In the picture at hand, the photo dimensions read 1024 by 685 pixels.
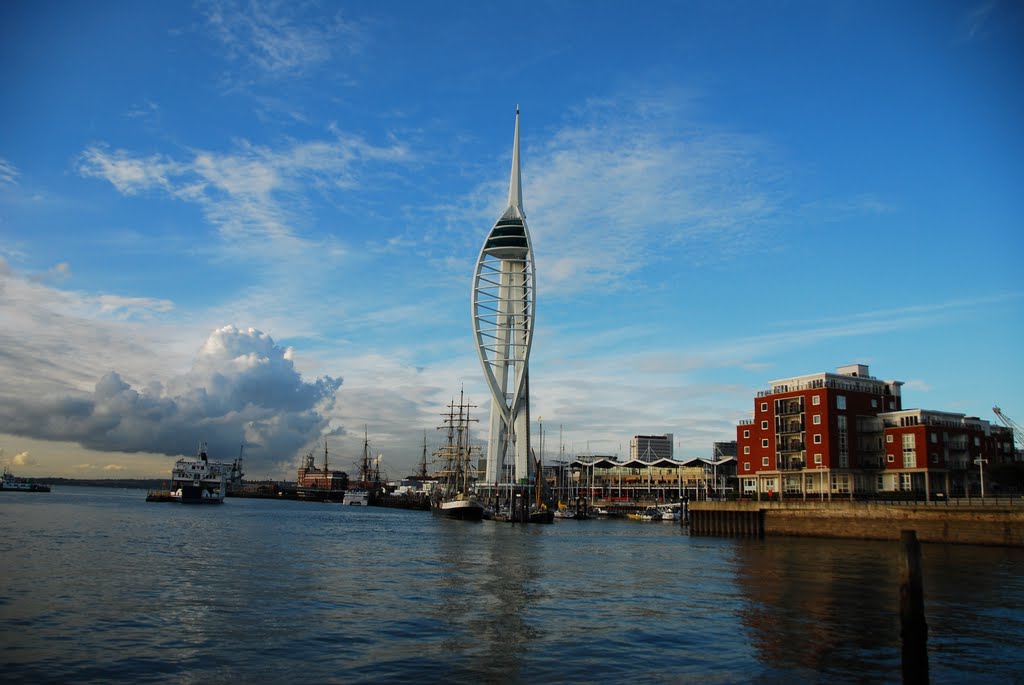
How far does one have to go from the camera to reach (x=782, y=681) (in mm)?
19125

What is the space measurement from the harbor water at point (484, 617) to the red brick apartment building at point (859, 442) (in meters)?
31.9

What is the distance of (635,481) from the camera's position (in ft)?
594

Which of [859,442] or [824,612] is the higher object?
[859,442]

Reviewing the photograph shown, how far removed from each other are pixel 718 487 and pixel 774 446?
79.2 metres

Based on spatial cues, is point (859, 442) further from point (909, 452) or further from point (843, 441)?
point (909, 452)

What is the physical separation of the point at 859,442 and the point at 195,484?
11753 centimetres

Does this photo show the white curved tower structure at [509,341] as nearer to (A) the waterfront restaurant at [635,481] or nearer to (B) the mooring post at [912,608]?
(A) the waterfront restaurant at [635,481]

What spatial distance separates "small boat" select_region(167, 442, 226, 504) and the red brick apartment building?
347ft

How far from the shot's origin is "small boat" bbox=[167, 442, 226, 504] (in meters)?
148

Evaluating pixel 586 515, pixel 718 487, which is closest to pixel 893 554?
pixel 586 515

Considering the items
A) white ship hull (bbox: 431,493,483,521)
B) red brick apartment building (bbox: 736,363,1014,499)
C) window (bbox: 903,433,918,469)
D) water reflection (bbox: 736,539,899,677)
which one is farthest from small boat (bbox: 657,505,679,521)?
water reflection (bbox: 736,539,899,677)

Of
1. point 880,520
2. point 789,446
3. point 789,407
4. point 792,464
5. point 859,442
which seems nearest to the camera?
point 880,520

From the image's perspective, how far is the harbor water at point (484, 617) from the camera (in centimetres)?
2000

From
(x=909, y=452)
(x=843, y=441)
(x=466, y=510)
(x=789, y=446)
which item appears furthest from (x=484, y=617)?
(x=466, y=510)
